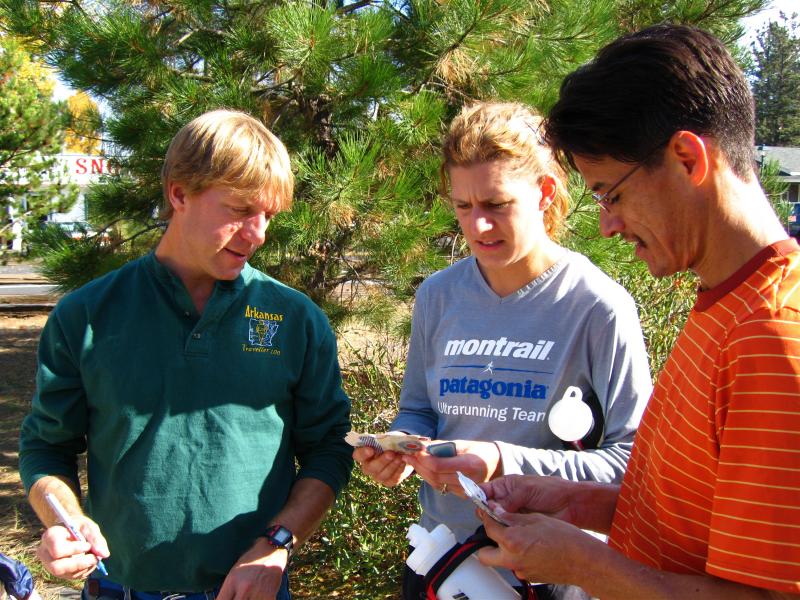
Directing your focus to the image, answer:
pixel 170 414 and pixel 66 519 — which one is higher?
pixel 170 414

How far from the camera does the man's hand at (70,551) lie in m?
1.65

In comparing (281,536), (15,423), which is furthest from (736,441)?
(15,423)

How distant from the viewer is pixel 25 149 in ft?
40.2

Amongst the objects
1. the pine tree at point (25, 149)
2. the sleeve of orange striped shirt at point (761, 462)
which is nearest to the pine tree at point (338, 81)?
the sleeve of orange striped shirt at point (761, 462)

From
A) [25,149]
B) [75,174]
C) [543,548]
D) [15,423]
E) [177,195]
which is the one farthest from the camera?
[75,174]

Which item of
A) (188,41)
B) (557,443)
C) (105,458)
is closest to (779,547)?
(557,443)

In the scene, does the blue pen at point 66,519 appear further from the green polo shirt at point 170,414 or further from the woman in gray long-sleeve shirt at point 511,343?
the woman in gray long-sleeve shirt at point 511,343

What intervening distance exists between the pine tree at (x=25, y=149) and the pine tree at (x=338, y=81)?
7583 mm

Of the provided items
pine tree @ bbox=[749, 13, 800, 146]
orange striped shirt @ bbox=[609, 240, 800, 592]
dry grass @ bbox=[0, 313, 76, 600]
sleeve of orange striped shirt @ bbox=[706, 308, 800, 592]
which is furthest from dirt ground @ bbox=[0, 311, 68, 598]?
pine tree @ bbox=[749, 13, 800, 146]

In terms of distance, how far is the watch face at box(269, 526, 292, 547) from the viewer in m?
1.89

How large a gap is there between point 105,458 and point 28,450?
9.1 inches

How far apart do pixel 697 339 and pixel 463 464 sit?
0.68 metres

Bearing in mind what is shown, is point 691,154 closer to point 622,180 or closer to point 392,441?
point 622,180

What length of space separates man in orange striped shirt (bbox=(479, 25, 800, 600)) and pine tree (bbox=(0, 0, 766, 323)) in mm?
2520
